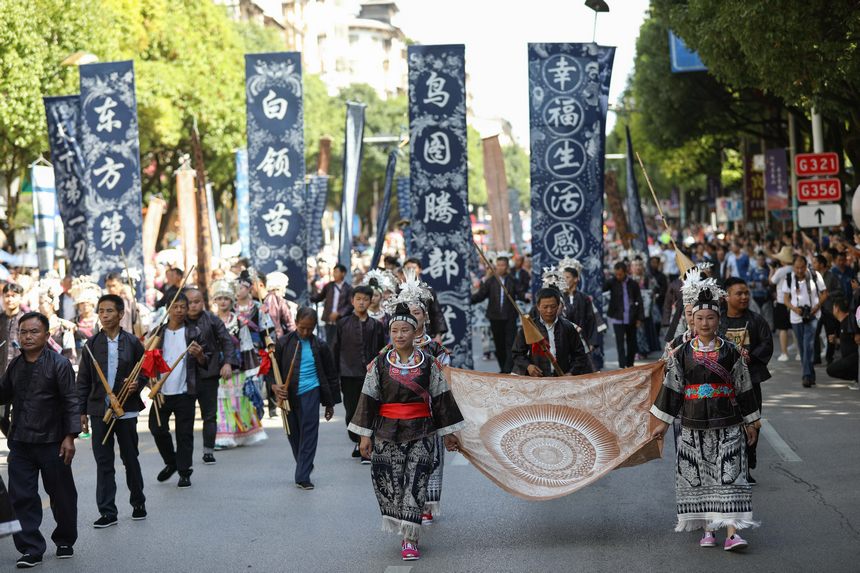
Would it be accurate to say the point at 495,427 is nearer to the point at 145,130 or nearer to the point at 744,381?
the point at 744,381

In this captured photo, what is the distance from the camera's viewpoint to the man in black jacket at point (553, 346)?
10.9 m

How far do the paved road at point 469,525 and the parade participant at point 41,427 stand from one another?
1.15 feet

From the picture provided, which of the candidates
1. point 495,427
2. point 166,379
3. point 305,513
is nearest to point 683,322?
point 495,427

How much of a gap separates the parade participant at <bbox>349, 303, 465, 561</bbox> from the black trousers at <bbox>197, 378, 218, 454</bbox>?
13.0 ft

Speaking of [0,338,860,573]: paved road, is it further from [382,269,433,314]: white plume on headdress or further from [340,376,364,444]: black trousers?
[382,269,433,314]: white plume on headdress

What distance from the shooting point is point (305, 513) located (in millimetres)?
9828

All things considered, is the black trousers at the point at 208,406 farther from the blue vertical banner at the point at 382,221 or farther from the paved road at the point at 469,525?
the blue vertical banner at the point at 382,221

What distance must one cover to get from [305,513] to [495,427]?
1.59m

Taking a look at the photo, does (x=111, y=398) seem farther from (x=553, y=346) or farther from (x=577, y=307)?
(x=577, y=307)

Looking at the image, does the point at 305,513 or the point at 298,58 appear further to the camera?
the point at 298,58

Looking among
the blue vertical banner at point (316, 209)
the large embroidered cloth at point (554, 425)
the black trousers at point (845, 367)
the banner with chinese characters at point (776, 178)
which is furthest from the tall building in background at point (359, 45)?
the large embroidered cloth at point (554, 425)

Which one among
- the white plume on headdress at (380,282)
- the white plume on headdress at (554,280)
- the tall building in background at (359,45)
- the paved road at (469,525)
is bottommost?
the paved road at (469,525)

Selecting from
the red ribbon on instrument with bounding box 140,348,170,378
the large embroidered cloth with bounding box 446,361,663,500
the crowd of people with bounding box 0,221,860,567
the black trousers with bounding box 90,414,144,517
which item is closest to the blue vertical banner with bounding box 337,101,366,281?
the crowd of people with bounding box 0,221,860,567

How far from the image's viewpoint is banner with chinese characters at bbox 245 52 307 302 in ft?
62.2
